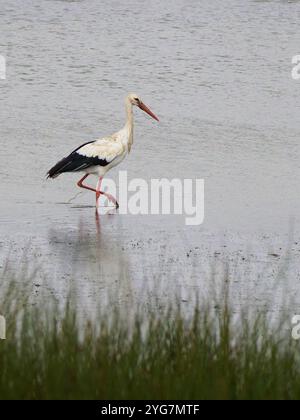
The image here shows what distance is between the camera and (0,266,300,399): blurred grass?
7.51 meters

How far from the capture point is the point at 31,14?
36.8 metres

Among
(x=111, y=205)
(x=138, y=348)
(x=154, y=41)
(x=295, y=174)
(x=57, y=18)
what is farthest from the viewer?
(x=57, y=18)

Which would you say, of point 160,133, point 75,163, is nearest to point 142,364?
point 75,163

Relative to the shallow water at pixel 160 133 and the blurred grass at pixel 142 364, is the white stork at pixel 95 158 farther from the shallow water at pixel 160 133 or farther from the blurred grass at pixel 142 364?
the blurred grass at pixel 142 364

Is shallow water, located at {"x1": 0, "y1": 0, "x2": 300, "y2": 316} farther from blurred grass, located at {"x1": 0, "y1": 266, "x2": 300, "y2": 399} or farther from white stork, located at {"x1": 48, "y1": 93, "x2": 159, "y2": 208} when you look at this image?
blurred grass, located at {"x1": 0, "y1": 266, "x2": 300, "y2": 399}

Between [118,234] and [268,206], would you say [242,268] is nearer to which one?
[118,234]

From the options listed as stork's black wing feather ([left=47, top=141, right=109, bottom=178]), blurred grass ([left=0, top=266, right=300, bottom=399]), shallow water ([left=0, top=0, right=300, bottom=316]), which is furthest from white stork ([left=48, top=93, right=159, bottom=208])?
blurred grass ([left=0, top=266, right=300, bottom=399])

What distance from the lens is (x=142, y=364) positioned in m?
7.86

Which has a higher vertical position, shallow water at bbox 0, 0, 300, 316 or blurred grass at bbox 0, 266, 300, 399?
shallow water at bbox 0, 0, 300, 316

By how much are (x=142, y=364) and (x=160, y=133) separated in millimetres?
14909

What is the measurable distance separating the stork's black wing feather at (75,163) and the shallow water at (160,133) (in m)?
0.35

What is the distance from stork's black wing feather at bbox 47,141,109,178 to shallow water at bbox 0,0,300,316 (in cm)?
35
